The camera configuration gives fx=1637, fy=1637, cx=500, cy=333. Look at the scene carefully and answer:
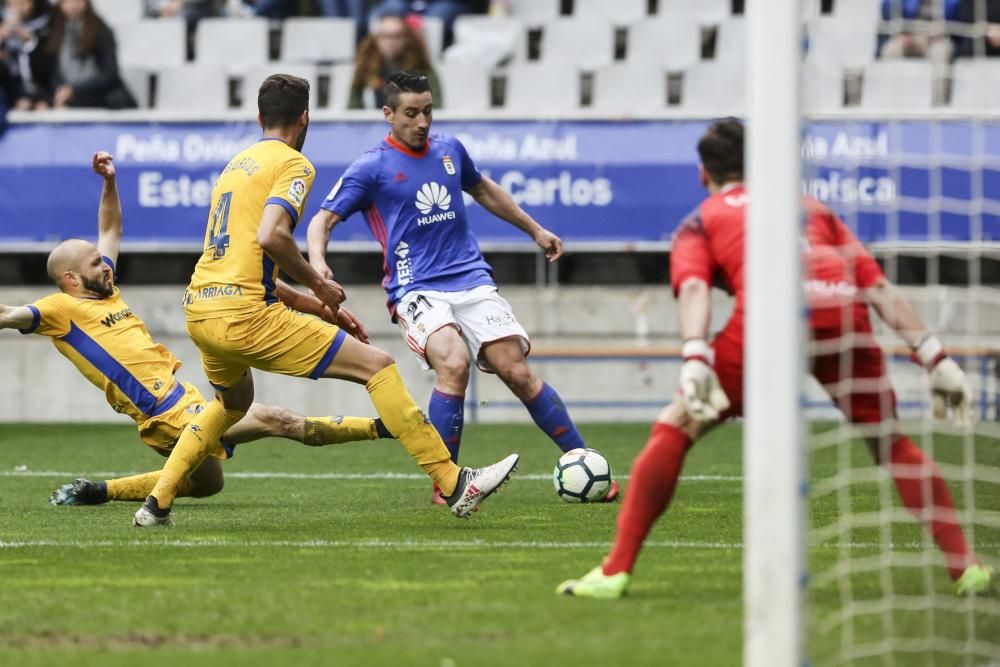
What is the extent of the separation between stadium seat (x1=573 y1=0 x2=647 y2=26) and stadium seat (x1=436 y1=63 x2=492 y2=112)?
173 cm

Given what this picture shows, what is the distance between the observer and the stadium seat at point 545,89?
16.7m

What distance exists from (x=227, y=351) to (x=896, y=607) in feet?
10.5

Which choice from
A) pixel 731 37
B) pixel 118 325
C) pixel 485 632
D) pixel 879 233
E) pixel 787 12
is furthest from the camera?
pixel 731 37

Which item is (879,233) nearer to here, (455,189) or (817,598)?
(455,189)

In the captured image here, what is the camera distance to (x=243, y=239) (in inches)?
275

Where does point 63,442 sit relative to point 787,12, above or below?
below

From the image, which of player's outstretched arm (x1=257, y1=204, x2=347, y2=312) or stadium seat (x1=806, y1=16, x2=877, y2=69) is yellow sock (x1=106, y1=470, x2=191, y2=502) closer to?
player's outstretched arm (x1=257, y1=204, x2=347, y2=312)

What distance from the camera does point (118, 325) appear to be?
832cm

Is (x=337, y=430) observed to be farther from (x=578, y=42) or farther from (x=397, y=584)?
(x=578, y=42)

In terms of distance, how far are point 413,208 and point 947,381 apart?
402cm

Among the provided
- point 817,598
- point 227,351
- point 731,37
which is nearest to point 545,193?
point 731,37

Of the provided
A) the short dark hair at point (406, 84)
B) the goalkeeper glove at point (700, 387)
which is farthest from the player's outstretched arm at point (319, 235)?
the goalkeeper glove at point (700, 387)

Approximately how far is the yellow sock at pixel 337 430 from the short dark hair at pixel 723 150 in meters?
3.34

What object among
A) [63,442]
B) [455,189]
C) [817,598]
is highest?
[455,189]
